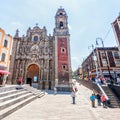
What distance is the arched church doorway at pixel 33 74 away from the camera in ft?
85.0

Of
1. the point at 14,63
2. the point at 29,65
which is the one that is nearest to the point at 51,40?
the point at 29,65

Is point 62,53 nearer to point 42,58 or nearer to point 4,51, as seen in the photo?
point 42,58

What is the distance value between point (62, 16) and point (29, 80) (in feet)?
72.3

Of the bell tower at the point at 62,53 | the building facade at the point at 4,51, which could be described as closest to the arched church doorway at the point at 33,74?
the bell tower at the point at 62,53

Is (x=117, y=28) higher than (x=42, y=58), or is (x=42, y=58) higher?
(x=117, y=28)

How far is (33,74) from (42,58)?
16.9 ft

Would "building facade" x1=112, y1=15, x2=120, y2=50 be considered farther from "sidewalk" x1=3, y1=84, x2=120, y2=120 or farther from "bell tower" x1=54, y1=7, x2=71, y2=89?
"sidewalk" x1=3, y1=84, x2=120, y2=120

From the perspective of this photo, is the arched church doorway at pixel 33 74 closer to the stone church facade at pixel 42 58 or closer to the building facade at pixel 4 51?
the stone church facade at pixel 42 58

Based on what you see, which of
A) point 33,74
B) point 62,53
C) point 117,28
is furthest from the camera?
point 33,74

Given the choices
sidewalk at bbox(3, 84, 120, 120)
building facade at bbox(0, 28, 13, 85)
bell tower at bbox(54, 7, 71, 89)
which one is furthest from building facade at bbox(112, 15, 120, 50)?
building facade at bbox(0, 28, 13, 85)

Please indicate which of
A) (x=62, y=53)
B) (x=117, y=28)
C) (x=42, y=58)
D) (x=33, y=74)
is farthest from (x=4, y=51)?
(x=117, y=28)

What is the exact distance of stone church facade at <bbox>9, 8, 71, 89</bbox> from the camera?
2495 cm

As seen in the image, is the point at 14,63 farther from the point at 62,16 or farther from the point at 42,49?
the point at 62,16

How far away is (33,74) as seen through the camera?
26969 millimetres
